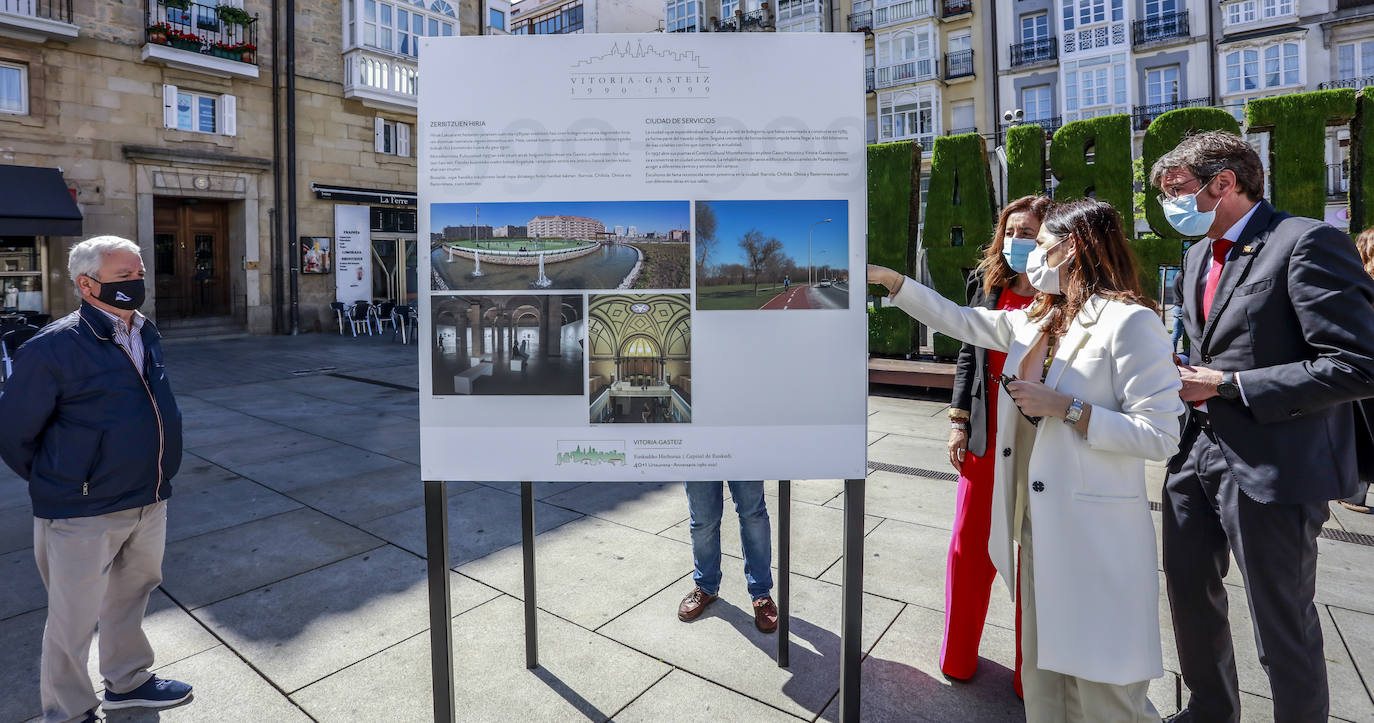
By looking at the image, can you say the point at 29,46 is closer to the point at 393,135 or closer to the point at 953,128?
the point at 393,135

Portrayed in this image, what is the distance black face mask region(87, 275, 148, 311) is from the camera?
2.73m

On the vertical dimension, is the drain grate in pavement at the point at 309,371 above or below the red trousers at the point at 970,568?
above

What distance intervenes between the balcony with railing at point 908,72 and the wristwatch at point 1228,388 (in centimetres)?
3117

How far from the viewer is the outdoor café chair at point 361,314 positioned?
19.4m

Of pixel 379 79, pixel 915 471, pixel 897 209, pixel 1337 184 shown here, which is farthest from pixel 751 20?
pixel 915 471

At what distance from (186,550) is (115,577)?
1.66m

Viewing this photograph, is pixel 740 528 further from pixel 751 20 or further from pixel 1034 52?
pixel 751 20

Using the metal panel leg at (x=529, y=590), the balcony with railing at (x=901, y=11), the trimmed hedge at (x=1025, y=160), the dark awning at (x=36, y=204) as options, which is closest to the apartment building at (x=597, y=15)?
the balcony with railing at (x=901, y=11)

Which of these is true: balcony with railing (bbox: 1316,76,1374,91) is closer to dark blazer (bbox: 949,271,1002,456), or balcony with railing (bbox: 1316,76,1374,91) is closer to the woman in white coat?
dark blazer (bbox: 949,271,1002,456)

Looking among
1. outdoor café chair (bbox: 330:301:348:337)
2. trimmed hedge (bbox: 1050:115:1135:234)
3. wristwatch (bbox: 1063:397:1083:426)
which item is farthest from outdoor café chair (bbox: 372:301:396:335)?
wristwatch (bbox: 1063:397:1083:426)

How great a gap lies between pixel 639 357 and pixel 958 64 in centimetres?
3229

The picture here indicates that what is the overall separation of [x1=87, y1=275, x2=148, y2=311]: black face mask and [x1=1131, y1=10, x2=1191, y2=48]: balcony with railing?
31.6 metres

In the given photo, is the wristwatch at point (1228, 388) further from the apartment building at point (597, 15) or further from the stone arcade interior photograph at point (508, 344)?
the apartment building at point (597, 15)

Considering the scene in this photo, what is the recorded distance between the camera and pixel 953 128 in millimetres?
30688
